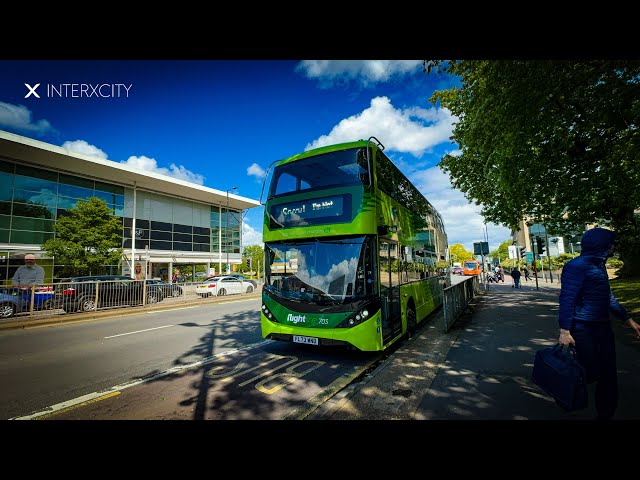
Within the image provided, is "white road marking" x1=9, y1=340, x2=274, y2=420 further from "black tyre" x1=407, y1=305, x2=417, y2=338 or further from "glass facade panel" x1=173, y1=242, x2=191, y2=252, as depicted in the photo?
"glass facade panel" x1=173, y1=242, x2=191, y2=252

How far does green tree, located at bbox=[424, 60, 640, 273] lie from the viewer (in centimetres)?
680

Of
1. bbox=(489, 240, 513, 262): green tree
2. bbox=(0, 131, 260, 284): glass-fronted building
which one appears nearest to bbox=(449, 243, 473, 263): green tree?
bbox=(489, 240, 513, 262): green tree

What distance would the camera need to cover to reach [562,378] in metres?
2.96

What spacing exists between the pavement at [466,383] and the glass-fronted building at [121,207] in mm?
25152

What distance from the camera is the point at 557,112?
8.15 m

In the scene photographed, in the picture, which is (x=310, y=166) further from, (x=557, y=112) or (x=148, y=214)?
(x=148, y=214)

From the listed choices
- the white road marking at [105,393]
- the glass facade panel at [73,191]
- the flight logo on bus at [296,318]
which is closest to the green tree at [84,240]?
the glass facade panel at [73,191]

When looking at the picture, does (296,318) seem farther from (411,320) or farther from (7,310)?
(7,310)

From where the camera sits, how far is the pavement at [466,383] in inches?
136
